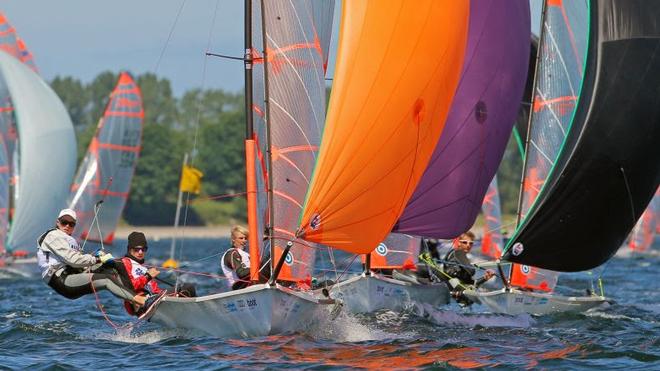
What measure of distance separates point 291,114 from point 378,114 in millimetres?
→ 1784

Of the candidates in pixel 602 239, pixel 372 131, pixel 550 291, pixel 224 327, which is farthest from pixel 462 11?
pixel 550 291

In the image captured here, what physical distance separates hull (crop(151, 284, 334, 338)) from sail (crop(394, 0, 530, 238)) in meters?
3.35

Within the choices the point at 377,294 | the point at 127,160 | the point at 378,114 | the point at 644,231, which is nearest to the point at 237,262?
the point at 378,114

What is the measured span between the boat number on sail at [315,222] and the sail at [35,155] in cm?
2285

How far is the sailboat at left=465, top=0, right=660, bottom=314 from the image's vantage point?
16391mm

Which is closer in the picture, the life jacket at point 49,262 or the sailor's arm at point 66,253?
the sailor's arm at point 66,253

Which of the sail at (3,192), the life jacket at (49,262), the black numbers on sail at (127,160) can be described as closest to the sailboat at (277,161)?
the life jacket at (49,262)

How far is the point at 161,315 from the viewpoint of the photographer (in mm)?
15430

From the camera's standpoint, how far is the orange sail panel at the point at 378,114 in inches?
586

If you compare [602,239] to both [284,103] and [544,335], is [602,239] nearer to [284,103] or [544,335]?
[544,335]

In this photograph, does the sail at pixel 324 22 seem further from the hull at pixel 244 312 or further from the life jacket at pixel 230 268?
the hull at pixel 244 312

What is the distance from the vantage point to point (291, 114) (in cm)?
1658

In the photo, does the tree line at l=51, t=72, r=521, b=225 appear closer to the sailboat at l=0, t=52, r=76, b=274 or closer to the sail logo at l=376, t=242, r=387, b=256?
the sailboat at l=0, t=52, r=76, b=274

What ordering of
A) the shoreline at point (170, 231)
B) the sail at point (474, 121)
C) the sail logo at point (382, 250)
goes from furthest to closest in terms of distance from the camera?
the shoreline at point (170, 231) < the sail logo at point (382, 250) < the sail at point (474, 121)
